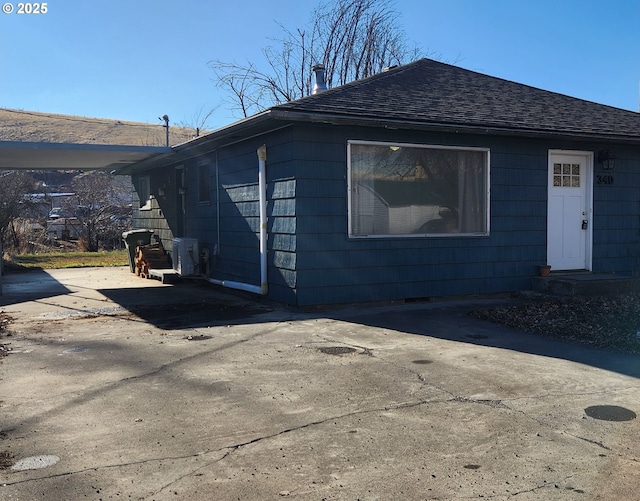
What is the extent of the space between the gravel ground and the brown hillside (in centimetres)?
5553

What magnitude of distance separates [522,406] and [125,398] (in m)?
3.27

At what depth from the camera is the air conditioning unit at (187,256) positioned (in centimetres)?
1203

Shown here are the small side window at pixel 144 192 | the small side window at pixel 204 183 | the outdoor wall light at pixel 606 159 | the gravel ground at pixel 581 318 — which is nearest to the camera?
the gravel ground at pixel 581 318

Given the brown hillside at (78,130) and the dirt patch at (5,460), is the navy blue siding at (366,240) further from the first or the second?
the brown hillside at (78,130)

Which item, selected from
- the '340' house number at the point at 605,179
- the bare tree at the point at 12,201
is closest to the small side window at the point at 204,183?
the '340' house number at the point at 605,179

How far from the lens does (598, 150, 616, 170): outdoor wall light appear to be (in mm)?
10984

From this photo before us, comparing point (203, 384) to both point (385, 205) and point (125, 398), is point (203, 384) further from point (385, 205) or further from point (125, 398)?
point (385, 205)

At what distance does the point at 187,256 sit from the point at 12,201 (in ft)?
40.5

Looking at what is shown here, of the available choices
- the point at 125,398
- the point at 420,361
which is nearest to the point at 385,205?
the point at 420,361

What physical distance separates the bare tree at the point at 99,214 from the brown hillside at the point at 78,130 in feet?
108

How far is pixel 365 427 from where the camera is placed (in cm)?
412

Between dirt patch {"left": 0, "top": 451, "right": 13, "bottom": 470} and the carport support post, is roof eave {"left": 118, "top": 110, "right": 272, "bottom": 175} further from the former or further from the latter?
dirt patch {"left": 0, "top": 451, "right": 13, "bottom": 470}

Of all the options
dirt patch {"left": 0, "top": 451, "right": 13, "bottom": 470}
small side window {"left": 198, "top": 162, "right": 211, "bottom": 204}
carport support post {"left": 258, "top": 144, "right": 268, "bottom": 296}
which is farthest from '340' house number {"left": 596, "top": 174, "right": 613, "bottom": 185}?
dirt patch {"left": 0, "top": 451, "right": 13, "bottom": 470}

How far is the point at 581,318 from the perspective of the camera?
8109 mm
